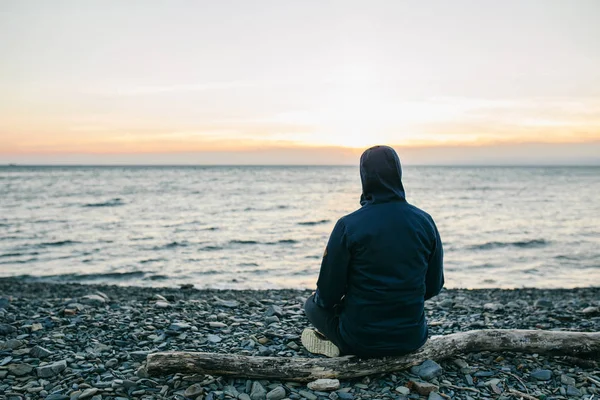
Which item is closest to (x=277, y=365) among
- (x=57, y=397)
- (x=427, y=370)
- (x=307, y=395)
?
(x=307, y=395)

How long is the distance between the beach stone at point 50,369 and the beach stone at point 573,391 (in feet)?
18.0

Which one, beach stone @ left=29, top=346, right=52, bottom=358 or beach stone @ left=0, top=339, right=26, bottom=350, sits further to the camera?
beach stone @ left=0, top=339, right=26, bottom=350

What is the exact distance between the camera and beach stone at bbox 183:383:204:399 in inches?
178

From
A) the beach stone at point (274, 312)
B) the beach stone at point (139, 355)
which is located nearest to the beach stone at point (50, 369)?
the beach stone at point (139, 355)

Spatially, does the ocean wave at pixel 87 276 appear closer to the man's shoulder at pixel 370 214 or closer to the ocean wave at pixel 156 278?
the ocean wave at pixel 156 278

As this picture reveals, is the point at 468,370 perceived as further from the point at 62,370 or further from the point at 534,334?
the point at 62,370

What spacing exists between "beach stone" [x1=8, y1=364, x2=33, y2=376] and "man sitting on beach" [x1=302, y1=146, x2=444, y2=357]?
3.42 metres

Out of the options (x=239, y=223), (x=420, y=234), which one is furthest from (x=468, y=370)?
(x=239, y=223)

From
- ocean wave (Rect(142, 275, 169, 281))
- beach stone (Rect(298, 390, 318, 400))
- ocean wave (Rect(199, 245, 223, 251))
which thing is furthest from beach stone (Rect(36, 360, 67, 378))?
ocean wave (Rect(199, 245, 223, 251))

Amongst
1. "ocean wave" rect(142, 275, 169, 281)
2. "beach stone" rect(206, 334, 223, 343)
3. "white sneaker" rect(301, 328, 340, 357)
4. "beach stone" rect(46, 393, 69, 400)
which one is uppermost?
"white sneaker" rect(301, 328, 340, 357)

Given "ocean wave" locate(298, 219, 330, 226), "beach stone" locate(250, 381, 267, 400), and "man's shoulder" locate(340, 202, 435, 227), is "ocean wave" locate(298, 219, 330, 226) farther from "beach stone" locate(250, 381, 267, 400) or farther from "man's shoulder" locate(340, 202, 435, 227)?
"man's shoulder" locate(340, 202, 435, 227)

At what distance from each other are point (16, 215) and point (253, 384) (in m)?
33.8

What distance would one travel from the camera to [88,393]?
4.58 meters

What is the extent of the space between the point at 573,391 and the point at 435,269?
188 centimetres
